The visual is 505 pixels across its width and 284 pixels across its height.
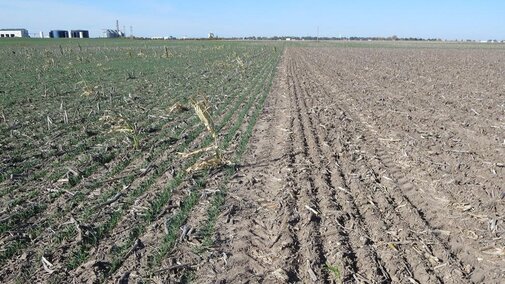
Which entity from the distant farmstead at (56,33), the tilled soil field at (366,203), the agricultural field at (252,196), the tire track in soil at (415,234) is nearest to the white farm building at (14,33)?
the distant farmstead at (56,33)

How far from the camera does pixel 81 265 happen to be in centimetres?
431

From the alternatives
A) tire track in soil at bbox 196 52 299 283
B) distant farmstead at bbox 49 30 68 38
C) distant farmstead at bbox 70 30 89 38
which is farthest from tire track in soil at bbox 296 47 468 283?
distant farmstead at bbox 70 30 89 38

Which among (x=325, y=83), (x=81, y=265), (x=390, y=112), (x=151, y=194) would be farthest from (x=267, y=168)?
(x=325, y=83)

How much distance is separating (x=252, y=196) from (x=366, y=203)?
1.66 meters

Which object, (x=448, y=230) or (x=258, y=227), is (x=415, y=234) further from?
(x=258, y=227)

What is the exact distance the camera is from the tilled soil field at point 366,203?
4285mm

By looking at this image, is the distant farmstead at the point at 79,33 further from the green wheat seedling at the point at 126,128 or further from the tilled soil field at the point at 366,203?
the tilled soil field at the point at 366,203

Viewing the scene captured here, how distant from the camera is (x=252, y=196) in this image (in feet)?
20.2

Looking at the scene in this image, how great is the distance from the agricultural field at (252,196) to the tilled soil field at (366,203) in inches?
1.0

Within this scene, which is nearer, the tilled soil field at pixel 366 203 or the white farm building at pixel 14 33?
the tilled soil field at pixel 366 203

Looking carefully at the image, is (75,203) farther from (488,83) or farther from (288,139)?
(488,83)

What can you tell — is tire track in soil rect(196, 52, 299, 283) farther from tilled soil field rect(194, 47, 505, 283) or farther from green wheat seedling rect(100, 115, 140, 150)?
green wheat seedling rect(100, 115, 140, 150)

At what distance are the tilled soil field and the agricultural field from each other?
0.03m

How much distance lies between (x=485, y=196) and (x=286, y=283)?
365 cm
